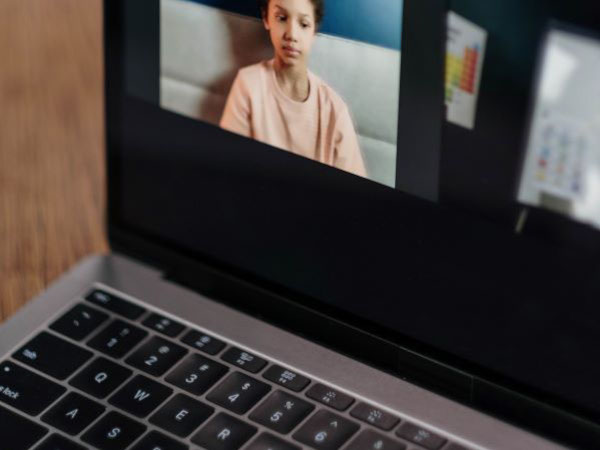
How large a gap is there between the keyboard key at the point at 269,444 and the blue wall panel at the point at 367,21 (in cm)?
20

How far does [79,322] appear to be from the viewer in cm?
54

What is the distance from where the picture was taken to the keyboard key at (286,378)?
50 centimetres

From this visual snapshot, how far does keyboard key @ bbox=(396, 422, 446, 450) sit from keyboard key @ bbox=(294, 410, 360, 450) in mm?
23

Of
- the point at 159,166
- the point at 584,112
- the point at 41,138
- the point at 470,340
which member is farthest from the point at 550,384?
the point at 41,138

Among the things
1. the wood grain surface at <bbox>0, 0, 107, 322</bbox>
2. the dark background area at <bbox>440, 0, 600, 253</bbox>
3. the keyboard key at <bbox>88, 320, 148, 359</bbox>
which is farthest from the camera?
the wood grain surface at <bbox>0, 0, 107, 322</bbox>

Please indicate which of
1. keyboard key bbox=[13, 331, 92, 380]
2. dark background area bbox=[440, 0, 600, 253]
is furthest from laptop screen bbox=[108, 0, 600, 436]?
keyboard key bbox=[13, 331, 92, 380]

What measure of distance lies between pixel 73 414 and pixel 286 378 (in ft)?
0.37

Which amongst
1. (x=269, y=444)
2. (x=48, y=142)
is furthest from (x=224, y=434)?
(x=48, y=142)

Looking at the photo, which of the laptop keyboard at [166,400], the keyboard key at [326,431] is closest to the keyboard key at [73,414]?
the laptop keyboard at [166,400]

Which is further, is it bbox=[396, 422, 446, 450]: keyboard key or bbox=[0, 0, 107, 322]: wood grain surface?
bbox=[0, 0, 107, 322]: wood grain surface

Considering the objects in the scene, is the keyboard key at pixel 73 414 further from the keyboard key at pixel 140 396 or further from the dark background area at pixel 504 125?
the dark background area at pixel 504 125

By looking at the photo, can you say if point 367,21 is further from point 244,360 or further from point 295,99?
point 244,360

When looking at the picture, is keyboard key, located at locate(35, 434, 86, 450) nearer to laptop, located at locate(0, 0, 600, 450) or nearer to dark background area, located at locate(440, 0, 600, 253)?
laptop, located at locate(0, 0, 600, 450)

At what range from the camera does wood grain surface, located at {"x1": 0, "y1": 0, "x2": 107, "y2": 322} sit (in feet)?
2.09
